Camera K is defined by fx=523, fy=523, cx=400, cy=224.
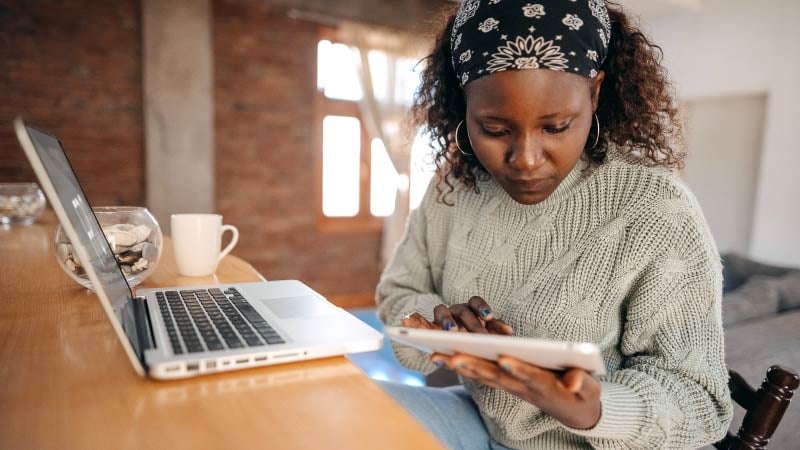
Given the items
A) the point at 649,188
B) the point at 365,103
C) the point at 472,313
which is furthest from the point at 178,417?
the point at 365,103

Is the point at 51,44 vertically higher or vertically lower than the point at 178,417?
higher

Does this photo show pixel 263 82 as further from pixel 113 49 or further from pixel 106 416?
pixel 106 416

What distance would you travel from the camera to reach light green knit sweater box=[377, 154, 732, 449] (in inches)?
31.6

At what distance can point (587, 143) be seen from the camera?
1.04 m

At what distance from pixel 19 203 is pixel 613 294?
1920mm

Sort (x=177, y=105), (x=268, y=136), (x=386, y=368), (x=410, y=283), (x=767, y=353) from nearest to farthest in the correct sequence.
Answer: (x=410, y=283) → (x=767, y=353) → (x=386, y=368) → (x=177, y=105) → (x=268, y=136)

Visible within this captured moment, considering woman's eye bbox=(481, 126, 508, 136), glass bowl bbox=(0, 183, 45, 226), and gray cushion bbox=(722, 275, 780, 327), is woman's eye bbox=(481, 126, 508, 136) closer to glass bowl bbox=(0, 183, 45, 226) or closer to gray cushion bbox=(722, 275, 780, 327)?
gray cushion bbox=(722, 275, 780, 327)

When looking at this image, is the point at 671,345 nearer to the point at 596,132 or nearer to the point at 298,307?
the point at 596,132

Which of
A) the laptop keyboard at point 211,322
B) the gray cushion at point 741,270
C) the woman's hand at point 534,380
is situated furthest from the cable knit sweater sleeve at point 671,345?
the gray cushion at point 741,270

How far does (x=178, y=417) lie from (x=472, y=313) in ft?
1.55

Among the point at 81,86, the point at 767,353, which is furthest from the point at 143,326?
the point at 81,86

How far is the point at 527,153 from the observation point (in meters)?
0.88

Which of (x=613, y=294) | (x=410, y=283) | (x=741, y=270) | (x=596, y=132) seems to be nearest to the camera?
(x=613, y=294)

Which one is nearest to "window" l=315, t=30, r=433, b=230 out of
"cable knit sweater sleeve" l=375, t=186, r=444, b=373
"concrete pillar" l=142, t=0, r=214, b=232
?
"concrete pillar" l=142, t=0, r=214, b=232
